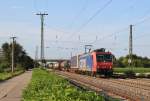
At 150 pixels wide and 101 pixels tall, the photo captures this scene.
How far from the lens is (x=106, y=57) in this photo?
60.7 metres

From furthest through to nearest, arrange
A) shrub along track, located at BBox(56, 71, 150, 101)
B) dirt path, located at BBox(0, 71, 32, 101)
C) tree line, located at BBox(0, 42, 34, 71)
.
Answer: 1. tree line, located at BBox(0, 42, 34, 71)
2. shrub along track, located at BBox(56, 71, 150, 101)
3. dirt path, located at BBox(0, 71, 32, 101)

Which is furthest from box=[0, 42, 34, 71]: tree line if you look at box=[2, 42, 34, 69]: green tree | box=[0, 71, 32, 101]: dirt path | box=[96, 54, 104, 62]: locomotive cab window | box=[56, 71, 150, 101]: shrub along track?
box=[56, 71, 150, 101]: shrub along track

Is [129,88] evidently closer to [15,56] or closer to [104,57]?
[104,57]

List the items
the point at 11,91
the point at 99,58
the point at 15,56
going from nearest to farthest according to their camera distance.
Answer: the point at 11,91 < the point at 99,58 < the point at 15,56

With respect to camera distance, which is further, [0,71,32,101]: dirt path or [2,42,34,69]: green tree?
[2,42,34,69]: green tree

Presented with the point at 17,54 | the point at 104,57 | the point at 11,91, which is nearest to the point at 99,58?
the point at 104,57

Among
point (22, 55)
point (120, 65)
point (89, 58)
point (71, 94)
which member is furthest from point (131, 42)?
point (120, 65)

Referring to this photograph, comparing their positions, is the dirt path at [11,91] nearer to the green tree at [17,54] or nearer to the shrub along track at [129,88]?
the shrub along track at [129,88]

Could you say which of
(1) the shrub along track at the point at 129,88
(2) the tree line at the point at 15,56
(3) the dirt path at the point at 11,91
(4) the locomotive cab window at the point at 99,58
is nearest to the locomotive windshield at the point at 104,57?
(4) the locomotive cab window at the point at 99,58

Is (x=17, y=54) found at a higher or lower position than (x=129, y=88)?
higher

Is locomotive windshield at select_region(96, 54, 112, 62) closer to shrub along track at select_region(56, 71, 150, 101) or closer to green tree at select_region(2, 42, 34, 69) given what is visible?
shrub along track at select_region(56, 71, 150, 101)

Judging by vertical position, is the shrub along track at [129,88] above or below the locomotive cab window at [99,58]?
below

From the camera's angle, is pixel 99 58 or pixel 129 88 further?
pixel 99 58

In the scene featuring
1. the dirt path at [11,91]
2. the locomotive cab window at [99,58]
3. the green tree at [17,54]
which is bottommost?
the dirt path at [11,91]
